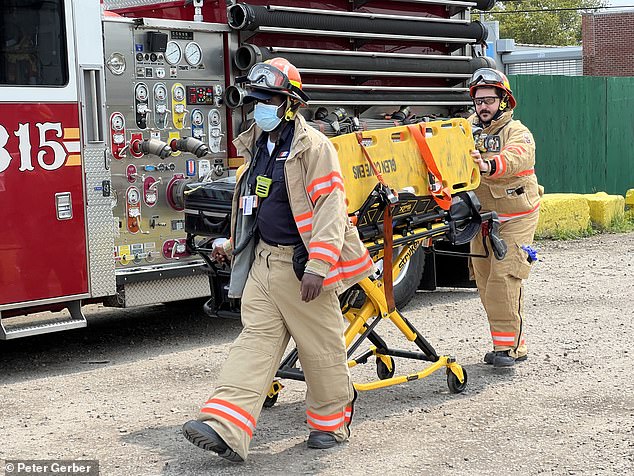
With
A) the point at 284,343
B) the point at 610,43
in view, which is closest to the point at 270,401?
the point at 284,343

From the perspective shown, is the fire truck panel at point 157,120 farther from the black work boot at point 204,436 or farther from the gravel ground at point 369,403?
the black work boot at point 204,436

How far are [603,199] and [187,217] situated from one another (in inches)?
374

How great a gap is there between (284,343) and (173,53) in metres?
3.39

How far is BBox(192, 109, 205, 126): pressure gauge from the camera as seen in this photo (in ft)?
26.9

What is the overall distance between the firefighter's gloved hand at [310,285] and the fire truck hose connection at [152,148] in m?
2.98

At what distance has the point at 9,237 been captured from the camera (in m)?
7.02

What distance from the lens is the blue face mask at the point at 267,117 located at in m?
5.32

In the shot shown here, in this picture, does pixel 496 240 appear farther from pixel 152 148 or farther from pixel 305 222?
pixel 152 148

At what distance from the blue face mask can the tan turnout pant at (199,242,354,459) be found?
0.60 meters

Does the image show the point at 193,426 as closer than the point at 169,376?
Yes

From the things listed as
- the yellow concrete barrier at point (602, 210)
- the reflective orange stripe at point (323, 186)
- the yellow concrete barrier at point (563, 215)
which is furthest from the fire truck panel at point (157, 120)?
the yellow concrete barrier at point (602, 210)

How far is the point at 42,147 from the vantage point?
7.15 metres

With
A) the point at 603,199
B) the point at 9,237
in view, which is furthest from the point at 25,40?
the point at 603,199

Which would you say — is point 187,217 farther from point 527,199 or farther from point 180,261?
point 527,199
